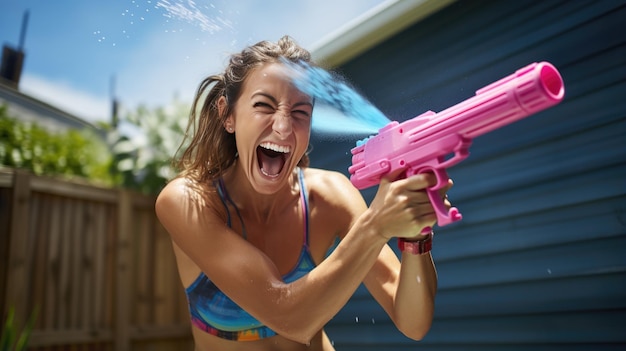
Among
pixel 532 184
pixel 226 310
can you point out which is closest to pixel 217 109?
pixel 226 310

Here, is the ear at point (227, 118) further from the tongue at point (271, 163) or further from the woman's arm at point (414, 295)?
the woman's arm at point (414, 295)

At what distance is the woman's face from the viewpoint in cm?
147

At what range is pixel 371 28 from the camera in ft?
11.5

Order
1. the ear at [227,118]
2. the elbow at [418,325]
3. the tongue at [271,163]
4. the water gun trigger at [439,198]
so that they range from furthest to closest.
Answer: the ear at [227,118], the tongue at [271,163], the elbow at [418,325], the water gun trigger at [439,198]

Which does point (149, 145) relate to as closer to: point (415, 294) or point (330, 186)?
point (330, 186)

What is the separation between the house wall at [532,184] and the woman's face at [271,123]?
79 cm

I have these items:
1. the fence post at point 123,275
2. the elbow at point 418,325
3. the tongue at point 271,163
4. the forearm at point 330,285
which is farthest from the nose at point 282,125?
the fence post at point 123,275

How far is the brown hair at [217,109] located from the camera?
1.58 meters

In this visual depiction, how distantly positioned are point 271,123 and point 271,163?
140 mm

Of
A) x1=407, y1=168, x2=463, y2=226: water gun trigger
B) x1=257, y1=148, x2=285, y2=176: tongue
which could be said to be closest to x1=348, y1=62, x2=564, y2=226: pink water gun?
x1=407, y1=168, x2=463, y2=226: water gun trigger

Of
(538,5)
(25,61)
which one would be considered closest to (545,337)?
(538,5)

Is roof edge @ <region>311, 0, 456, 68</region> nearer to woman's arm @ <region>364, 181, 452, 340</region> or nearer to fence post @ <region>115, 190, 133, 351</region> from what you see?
woman's arm @ <region>364, 181, 452, 340</region>

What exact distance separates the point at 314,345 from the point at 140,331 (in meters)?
4.21

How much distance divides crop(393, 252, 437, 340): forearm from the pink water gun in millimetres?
236
